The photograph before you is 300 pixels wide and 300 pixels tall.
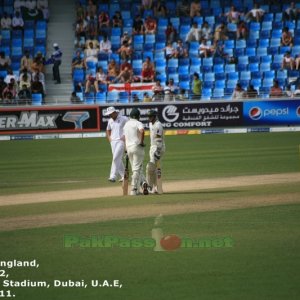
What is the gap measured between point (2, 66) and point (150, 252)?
2635 cm

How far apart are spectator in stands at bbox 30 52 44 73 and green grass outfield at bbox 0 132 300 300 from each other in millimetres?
13487

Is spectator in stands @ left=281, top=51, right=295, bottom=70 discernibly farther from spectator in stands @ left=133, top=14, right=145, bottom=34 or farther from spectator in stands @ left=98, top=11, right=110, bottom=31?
spectator in stands @ left=98, top=11, right=110, bottom=31

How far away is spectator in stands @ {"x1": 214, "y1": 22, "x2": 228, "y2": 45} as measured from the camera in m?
38.3

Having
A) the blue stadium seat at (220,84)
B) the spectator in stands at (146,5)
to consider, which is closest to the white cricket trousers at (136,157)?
the blue stadium seat at (220,84)

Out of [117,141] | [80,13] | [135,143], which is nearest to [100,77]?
[80,13]

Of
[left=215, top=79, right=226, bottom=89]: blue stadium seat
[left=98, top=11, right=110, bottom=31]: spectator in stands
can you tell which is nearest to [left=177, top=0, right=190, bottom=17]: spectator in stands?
[left=98, top=11, right=110, bottom=31]: spectator in stands

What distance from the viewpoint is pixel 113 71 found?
36594 mm

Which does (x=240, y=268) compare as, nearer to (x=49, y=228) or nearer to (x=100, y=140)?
(x=49, y=228)

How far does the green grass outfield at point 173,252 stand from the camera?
411 inches

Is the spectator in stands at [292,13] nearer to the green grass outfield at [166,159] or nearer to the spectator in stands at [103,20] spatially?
the green grass outfield at [166,159]

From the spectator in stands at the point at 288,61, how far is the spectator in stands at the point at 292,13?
2.58 meters

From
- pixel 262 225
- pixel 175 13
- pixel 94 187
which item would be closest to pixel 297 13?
pixel 175 13

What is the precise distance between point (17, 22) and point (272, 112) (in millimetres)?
11800

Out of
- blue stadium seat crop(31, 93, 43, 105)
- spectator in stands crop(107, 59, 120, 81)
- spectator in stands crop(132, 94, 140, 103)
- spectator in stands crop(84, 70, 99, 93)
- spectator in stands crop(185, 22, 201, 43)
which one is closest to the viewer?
spectator in stands crop(132, 94, 140, 103)
